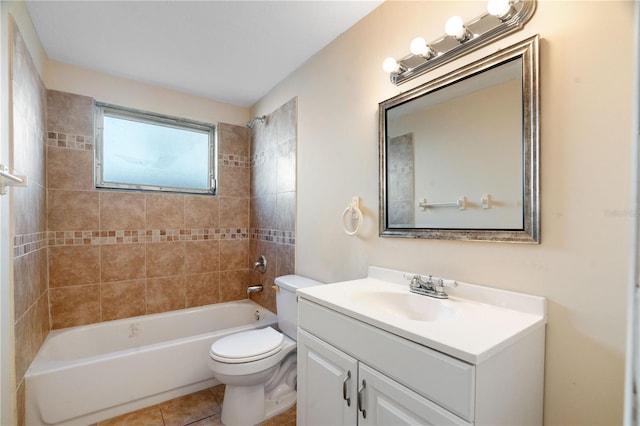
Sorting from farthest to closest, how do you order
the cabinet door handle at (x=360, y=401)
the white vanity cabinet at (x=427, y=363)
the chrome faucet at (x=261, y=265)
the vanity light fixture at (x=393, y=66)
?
1. the chrome faucet at (x=261, y=265)
2. the vanity light fixture at (x=393, y=66)
3. the cabinet door handle at (x=360, y=401)
4. the white vanity cabinet at (x=427, y=363)

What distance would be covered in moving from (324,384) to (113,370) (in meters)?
1.41

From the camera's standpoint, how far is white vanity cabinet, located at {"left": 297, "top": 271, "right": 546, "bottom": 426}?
2.62 ft

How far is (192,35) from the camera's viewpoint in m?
1.88

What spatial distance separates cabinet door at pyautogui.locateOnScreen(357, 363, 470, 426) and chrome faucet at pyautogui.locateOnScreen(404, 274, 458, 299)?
0.43 metres

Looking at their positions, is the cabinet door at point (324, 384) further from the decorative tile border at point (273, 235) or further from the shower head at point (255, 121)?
the shower head at point (255, 121)

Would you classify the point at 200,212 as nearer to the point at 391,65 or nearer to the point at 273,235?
the point at 273,235

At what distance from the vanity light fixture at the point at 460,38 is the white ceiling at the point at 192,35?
468 millimetres

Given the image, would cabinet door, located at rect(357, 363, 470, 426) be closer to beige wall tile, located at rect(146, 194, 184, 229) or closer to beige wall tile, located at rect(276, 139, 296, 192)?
beige wall tile, located at rect(276, 139, 296, 192)

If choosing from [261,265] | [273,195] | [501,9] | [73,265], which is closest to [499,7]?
[501,9]

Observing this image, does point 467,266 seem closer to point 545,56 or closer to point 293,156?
point 545,56

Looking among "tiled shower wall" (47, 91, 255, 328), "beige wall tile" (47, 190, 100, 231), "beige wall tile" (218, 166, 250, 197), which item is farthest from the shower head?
"beige wall tile" (47, 190, 100, 231)

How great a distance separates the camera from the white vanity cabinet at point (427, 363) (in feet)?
2.62

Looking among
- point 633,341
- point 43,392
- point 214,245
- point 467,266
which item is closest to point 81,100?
point 214,245

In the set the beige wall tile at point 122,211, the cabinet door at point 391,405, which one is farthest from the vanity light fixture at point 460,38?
the beige wall tile at point 122,211
